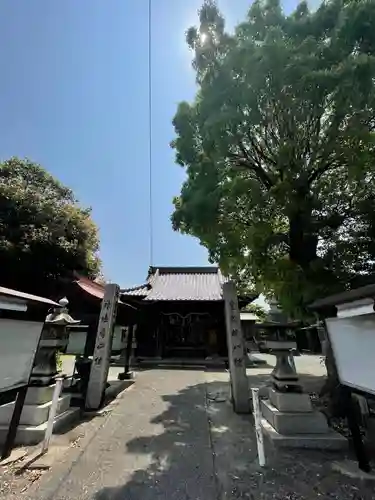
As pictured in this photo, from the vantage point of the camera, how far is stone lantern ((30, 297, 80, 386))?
528 centimetres

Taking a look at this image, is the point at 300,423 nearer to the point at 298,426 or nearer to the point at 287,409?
the point at 298,426

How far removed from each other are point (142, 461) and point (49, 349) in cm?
261

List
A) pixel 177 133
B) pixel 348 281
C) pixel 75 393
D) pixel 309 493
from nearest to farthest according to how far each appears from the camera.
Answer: pixel 309 493 < pixel 348 281 < pixel 75 393 < pixel 177 133

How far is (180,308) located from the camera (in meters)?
17.3

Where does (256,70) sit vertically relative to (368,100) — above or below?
above

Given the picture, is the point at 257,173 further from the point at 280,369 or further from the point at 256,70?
the point at 280,369

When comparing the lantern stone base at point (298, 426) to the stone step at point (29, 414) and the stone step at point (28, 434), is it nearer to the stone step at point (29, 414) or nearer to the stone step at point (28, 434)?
the stone step at point (28, 434)

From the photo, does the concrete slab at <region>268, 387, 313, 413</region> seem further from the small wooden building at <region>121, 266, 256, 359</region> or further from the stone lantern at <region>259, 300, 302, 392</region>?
the small wooden building at <region>121, 266, 256, 359</region>

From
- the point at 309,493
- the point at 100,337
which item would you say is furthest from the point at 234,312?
the point at 309,493

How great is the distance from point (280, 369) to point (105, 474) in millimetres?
3369

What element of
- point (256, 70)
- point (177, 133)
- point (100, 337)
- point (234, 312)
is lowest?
point (100, 337)

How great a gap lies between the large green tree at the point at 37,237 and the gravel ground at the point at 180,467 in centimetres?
1215

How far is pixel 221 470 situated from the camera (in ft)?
12.9

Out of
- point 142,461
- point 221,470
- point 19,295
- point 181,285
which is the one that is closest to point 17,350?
point 19,295
